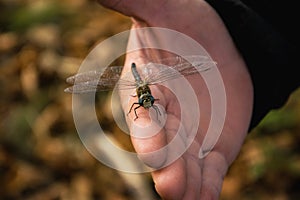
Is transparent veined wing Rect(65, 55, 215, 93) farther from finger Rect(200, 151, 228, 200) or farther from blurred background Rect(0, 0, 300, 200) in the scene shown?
blurred background Rect(0, 0, 300, 200)

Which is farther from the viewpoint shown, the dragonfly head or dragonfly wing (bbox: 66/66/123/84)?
dragonfly wing (bbox: 66/66/123/84)

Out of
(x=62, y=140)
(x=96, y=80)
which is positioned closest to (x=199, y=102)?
(x=96, y=80)

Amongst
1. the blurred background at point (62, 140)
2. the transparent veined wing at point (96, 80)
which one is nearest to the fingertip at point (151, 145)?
the transparent veined wing at point (96, 80)

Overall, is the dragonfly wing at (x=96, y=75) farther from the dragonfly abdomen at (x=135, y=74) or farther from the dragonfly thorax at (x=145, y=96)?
the dragonfly thorax at (x=145, y=96)

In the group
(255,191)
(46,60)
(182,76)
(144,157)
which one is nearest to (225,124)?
(182,76)

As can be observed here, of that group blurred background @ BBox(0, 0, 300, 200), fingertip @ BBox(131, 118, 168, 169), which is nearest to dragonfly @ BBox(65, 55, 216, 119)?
fingertip @ BBox(131, 118, 168, 169)

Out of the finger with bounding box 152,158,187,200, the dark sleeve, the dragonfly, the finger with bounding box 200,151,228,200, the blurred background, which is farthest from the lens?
the blurred background

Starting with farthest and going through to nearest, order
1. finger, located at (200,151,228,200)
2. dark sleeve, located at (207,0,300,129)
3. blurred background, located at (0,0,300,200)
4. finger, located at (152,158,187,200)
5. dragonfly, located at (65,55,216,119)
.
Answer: blurred background, located at (0,0,300,200) → dark sleeve, located at (207,0,300,129) → dragonfly, located at (65,55,216,119) → finger, located at (200,151,228,200) → finger, located at (152,158,187,200)

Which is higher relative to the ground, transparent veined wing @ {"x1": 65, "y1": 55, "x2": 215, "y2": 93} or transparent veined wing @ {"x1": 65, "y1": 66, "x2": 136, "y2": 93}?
transparent veined wing @ {"x1": 65, "y1": 55, "x2": 215, "y2": 93}
